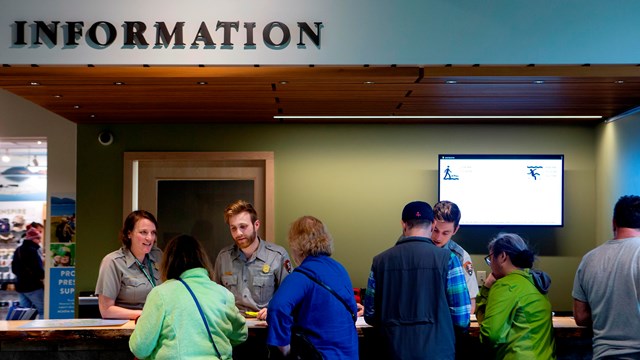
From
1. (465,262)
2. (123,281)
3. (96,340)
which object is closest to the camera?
(96,340)

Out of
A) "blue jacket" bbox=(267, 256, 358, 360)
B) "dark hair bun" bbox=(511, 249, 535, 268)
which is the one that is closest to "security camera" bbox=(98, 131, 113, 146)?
"blue jacket" bbox=(267, 256, 358, 360)

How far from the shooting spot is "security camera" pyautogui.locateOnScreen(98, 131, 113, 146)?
20.9 feet

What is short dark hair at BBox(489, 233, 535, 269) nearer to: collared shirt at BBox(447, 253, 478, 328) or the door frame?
collared shirt at BBox(447, 253, 478, 328)

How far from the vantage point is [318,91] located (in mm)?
4766

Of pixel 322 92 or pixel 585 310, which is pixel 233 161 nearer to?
pixel 322 92

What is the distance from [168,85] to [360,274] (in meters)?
2.67

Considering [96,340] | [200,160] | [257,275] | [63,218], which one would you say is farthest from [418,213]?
[63,218]

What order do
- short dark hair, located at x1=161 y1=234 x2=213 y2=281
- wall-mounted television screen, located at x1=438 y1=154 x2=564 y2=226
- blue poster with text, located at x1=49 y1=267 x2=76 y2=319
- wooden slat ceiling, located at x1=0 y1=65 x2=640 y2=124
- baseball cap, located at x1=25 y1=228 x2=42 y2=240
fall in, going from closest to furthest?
short dark hair, located at x1=161 y1=234 x2=213 y2=281, wooden slat ceiling, located at x1=0 y1=65 x2=640 y2=124, wall-mounted television screen, located at x1=438 y1=154 x2=564 y2=226, blue poster with text, located at x1=49 y1=267 x2=76 y2=319, baseball cap, located at x1=25 y1=228 x2=42 y2=240

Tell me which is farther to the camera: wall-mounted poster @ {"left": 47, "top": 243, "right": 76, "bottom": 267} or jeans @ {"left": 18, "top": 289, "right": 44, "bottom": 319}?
jeans @ {"left": 18, "top": 289, "right": 44, "bottom": 319}

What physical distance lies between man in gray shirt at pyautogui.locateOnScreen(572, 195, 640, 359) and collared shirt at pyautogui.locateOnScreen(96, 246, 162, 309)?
7.90ft

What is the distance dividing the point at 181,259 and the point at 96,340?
3.21 ft

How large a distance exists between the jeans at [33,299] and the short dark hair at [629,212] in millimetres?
6751

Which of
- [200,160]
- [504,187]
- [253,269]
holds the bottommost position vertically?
[253,269]

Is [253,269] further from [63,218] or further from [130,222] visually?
[63,218]
